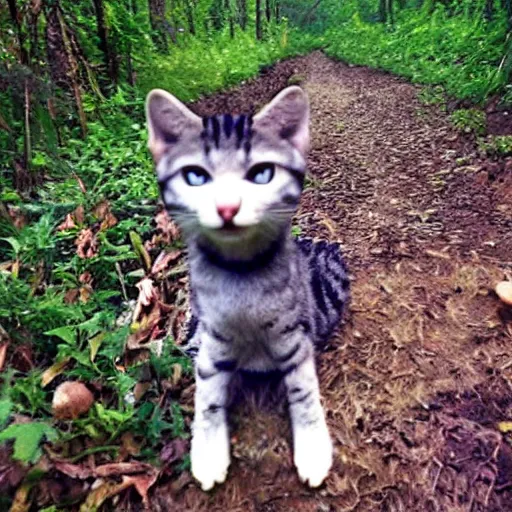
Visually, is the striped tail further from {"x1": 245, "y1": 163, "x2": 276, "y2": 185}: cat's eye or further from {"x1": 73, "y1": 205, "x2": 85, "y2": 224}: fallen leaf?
{"x1": 73, "y1": 205, "x2": 85, "y2": 224}: fallen leaf

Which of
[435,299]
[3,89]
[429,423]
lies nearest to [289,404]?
[429,423]

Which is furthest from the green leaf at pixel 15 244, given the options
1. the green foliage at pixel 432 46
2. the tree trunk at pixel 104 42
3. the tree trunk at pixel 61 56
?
the green foliage at pixel 432 46

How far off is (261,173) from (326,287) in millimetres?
665

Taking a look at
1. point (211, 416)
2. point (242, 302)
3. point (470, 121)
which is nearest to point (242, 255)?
point (242, 302)

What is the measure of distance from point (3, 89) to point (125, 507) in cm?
169

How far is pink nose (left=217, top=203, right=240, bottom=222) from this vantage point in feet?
3.01

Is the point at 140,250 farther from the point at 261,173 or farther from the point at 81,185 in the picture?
the point at 261,173

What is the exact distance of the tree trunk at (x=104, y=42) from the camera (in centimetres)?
289

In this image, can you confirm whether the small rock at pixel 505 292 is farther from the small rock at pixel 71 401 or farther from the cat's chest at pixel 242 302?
the small rock at pixel 71 401

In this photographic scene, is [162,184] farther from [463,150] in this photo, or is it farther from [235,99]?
[235,99]

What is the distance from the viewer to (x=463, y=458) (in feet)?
3.98

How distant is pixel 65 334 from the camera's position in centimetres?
145

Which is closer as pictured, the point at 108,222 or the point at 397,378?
the point at 397,378

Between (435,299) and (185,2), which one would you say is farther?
(185,2)
